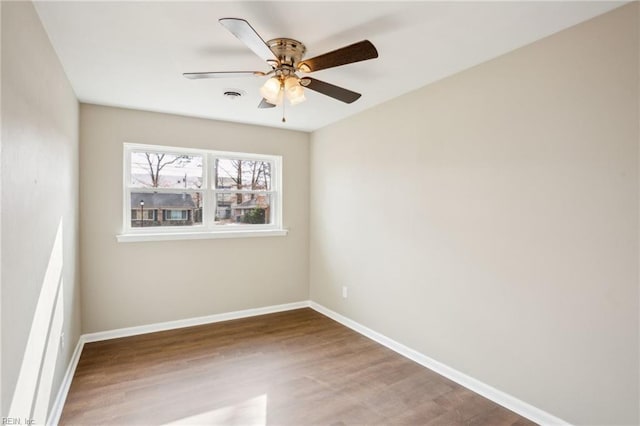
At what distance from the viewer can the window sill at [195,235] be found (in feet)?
11.8

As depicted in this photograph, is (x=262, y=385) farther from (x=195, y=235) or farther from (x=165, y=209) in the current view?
(x=165, y=209)

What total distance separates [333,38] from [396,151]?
1.42 meters

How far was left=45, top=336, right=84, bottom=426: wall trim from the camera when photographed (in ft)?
6.91

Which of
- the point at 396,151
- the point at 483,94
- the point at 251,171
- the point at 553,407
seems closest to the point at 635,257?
the point at 553,407

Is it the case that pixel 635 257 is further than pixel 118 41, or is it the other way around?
pixel 118 41

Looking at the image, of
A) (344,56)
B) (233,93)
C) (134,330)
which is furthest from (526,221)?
(134,330)

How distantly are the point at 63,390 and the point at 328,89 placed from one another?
2810 mm

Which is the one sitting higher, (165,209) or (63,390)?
(165,209)

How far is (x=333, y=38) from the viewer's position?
6.90 ft

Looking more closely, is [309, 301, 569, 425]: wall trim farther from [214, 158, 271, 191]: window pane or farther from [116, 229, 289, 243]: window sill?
[214, 158, 271, 191]: window pane

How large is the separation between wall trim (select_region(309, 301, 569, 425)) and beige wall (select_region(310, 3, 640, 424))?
0.15 ft

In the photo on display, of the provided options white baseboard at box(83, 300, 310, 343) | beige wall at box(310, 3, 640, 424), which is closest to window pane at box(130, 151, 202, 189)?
white baseboard at box(83, 300, 310, 343)

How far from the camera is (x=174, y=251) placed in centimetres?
383

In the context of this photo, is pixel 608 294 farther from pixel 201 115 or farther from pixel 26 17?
pixel 201 115
